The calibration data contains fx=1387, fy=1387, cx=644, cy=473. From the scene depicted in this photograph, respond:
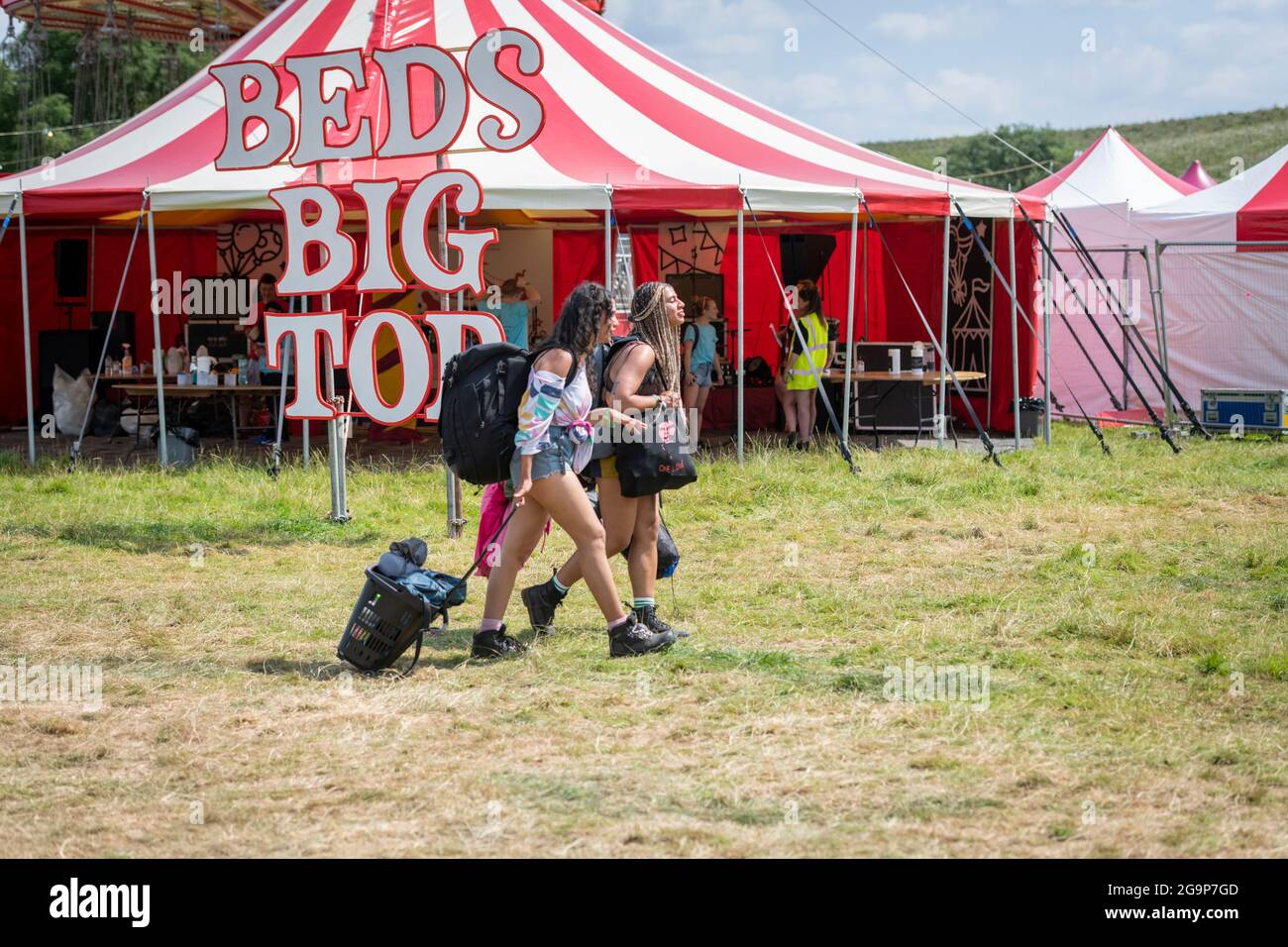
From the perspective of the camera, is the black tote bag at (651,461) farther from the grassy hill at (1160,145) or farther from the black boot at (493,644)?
the grassy hill at (1160,145)

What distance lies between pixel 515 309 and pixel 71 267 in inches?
215

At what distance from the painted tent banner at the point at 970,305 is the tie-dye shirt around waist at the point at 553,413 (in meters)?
9.86

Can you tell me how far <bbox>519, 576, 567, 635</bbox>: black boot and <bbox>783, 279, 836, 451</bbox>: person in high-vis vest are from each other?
21.4 ft

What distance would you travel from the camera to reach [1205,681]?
473cm

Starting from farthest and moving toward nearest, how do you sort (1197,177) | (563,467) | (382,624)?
1. (1197,177)
2. (563,467)
3. (382,624)

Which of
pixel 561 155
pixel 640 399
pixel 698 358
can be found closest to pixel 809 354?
pixel 698 358

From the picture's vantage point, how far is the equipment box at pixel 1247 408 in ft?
41.5

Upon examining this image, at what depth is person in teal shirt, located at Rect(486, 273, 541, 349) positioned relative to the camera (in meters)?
13.4

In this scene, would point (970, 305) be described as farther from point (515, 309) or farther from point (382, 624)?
point (382, 624)

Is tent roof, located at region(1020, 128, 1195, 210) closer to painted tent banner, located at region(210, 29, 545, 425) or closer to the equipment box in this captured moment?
the equipment box

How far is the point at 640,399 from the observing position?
17.0 ft

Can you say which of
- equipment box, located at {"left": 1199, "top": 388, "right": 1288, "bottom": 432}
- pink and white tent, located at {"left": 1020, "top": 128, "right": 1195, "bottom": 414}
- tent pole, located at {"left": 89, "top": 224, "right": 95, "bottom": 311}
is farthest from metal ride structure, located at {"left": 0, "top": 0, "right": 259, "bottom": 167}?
equipment box, located at {"left": 1199, "top": 388, "right": 1288, "bottom": 432}
